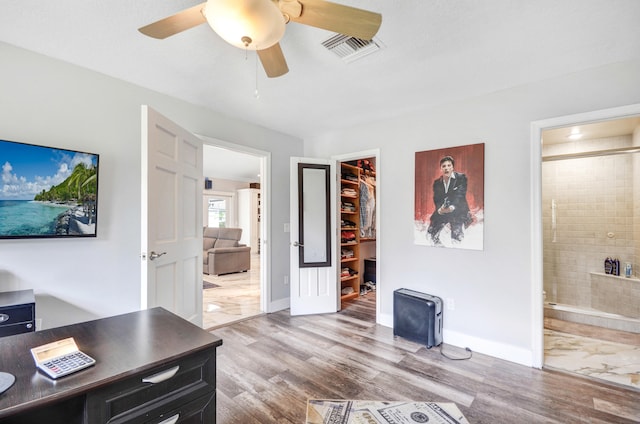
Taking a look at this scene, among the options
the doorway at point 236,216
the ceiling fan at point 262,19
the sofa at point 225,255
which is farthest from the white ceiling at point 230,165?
the ceiling fan at point 262,19

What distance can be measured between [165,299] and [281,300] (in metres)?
1.93

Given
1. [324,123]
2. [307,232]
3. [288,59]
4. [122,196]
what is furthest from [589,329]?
[122,196]

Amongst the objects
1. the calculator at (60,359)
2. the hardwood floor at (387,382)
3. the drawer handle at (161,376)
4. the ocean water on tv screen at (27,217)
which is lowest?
the hardwood floor at (387,382)

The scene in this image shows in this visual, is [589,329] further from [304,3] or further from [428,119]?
[304,3]

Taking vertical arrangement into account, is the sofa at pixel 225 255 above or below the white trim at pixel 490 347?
above

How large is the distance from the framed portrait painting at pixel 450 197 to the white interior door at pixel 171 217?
2.24 m

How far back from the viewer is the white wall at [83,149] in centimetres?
209

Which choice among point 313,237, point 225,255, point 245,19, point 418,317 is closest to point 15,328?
point 245,19

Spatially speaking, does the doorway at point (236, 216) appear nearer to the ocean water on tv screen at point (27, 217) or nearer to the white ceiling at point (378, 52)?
the white ceiling at point (378, 52)

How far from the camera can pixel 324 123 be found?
12.3 feet

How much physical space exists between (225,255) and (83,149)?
13.5ft

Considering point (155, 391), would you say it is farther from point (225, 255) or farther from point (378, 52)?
point (225, 255)

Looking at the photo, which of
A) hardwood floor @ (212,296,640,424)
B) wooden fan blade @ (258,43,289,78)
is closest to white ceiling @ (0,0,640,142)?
wooden fan blade @ (258,43,289,78)

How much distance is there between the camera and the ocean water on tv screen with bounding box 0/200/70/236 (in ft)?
6.54
